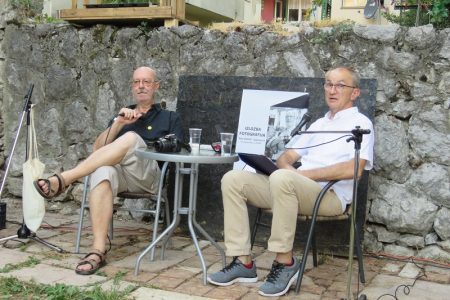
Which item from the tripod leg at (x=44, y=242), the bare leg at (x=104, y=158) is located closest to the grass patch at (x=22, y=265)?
the tripod leg at (x=44, y=242)

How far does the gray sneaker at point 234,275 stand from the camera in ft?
10.8

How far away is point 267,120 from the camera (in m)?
4.34

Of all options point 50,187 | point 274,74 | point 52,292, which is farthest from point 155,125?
point 52,292

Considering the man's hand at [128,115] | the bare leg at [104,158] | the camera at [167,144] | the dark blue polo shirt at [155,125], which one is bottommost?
the bare leg at [104,158]

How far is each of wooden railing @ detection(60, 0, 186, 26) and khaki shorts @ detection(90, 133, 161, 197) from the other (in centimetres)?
163

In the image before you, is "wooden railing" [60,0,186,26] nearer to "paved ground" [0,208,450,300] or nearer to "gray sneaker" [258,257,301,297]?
"paved ground" [0,208,450,300]

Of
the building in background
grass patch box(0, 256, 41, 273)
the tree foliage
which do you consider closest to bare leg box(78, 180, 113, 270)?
grass patch box(0, 256, 41, 273)

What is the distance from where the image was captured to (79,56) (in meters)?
5.27

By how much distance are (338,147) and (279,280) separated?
869mm

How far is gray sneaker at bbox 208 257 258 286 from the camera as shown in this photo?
3291 mm

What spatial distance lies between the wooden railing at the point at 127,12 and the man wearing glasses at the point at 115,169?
1.00 metres

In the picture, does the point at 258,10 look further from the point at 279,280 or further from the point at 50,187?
the point at 279,280

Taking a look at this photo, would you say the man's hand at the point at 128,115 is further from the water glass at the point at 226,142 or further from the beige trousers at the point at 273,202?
the beige trousers at the point at 273,202

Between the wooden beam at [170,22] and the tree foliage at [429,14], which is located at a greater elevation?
the tree foliage at [429,14]
